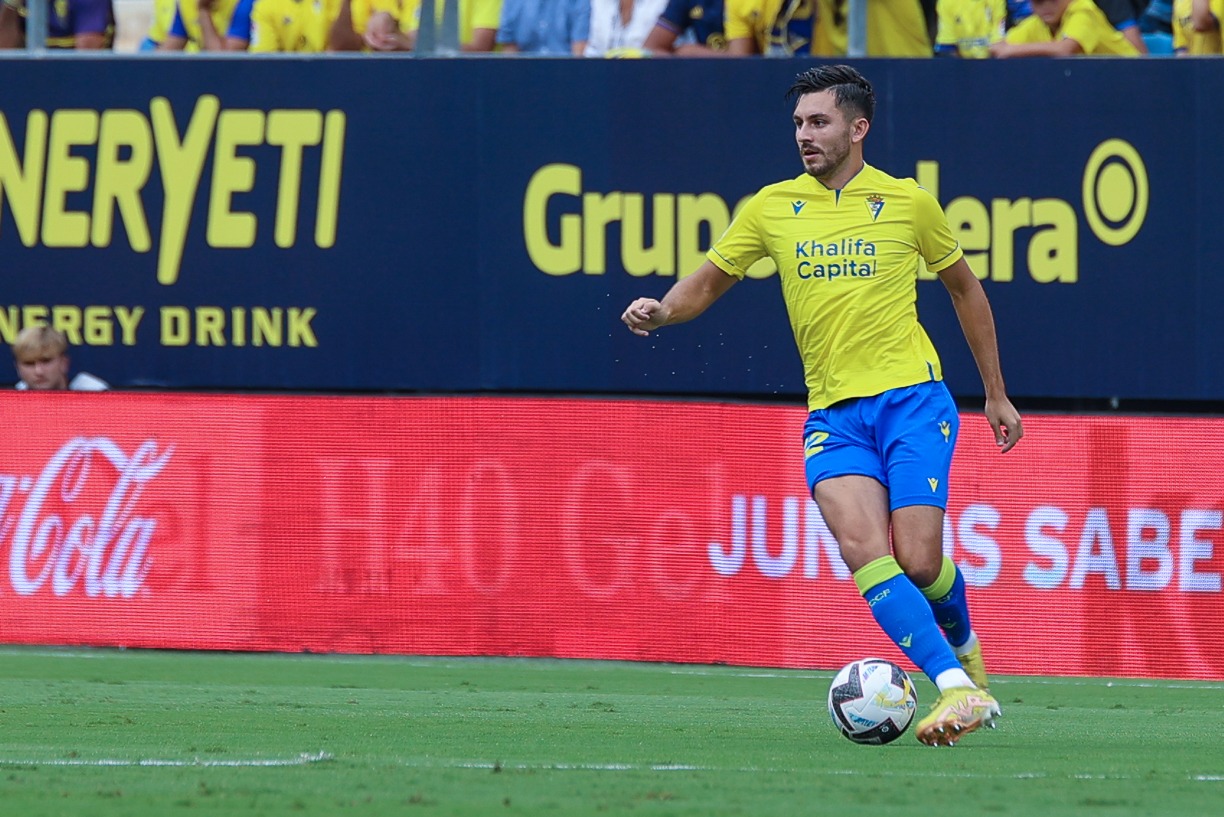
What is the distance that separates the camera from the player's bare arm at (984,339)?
6832 mm

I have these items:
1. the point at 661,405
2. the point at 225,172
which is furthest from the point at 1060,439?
the point at 225,172

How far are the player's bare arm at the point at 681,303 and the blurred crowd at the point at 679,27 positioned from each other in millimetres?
4912

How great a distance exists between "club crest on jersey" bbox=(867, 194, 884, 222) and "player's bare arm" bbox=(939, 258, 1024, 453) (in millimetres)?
345

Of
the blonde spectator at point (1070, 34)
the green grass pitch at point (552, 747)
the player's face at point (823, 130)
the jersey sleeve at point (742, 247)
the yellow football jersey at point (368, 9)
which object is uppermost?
the yellow football jersey at point (368, 9)

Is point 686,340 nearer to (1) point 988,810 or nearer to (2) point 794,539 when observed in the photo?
(2) point 794,539

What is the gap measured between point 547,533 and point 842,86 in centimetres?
470

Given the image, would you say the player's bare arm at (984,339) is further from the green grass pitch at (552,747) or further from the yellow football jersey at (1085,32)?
the yellow football jersey at (1085,32)

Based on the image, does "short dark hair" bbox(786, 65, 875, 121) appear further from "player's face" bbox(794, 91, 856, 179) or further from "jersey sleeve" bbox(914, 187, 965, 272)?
"jersey sleeve" bbox(914, 187, 965, 272)

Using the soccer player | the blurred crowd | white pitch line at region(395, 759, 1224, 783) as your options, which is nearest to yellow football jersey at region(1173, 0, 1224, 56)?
the blurred crowd

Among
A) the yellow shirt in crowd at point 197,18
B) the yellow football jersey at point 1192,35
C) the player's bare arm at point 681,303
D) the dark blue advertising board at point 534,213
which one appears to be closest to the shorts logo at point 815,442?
the player's bare arm at point 681,303

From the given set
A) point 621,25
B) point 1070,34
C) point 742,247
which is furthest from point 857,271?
point 621,25

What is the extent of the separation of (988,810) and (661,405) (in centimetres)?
611

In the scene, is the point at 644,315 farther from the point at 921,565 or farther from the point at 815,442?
Answer: the point at 921,565

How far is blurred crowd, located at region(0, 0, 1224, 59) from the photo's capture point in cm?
1139
